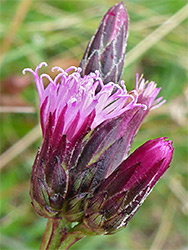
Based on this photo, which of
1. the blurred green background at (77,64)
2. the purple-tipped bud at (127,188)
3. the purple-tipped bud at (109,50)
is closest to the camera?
the purple-tipped bud at (127,188)

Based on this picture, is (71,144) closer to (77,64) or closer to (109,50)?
(109,50)

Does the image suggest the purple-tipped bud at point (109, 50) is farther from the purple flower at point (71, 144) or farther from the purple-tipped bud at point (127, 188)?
the purple-tipped bud at point (127, 188)

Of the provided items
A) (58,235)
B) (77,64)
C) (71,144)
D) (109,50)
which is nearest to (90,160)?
(71,144)

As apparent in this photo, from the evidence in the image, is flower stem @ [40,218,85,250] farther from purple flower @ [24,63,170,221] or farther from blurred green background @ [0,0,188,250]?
blurred green background @ [0,0,188,250]

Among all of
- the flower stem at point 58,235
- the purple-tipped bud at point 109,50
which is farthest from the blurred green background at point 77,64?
the flower stem at point 58,235

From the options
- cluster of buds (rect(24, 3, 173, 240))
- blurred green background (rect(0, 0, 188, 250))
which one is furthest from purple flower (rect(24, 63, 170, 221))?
blurred green background (rect(0, 0, 188, 250))

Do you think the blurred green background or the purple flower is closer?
the purple flower
